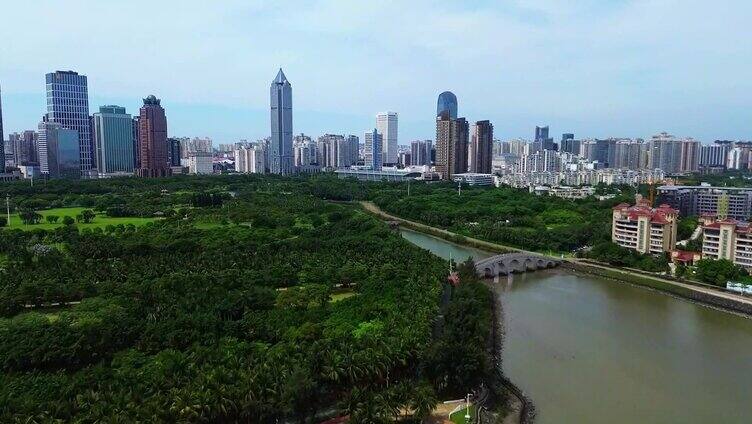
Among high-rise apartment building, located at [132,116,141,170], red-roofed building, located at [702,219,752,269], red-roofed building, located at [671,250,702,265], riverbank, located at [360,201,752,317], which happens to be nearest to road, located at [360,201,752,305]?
riverbank, located at [360,201,752,317]

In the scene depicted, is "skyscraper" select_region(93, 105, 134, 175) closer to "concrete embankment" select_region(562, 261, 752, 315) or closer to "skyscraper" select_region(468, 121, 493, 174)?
"skyscraper" select_region(468, 121, 493, 174)

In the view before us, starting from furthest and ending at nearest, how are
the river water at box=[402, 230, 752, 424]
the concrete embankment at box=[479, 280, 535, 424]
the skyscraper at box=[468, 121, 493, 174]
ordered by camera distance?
the skyscraper at box=[468, 121, 493, 174] → the river water at box=[402, 230, 752, 424] → the concrete embankment at box=[479, 280, 535, 424]

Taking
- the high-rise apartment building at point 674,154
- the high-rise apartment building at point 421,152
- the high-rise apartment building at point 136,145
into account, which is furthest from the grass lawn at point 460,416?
the high-rise apartment building at point 421,152

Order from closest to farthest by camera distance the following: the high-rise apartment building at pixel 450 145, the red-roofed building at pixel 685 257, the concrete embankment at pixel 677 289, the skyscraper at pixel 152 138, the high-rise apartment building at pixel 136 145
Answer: the concrete embankment at pixel 677 289 → the red-roofed building at pixel 685 257 → the high-rise apartment building at pixel 450 145 → the skyscraper at pixel 152 138 → the high-rise apartment building at pixel 136 145

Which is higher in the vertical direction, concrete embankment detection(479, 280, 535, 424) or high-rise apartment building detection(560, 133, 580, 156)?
high-rise apartment building detection(560, 133, 580, 156)

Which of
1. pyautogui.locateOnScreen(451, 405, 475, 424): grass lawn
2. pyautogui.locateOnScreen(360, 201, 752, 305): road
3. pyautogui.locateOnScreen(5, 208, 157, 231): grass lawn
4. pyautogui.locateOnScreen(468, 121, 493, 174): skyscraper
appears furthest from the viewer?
pyautogui.locateOnScreen(468, 121, 493, 174): skyscraper

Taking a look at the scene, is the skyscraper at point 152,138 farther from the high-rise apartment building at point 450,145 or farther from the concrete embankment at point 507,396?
the concrete embankment at point 507,396
